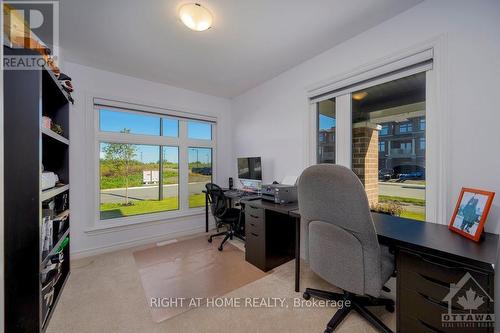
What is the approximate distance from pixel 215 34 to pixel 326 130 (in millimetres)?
1641

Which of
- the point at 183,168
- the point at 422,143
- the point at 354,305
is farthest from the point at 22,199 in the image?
the point at 422,143

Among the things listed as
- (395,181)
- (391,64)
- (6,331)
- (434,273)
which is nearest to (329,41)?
(391,64)

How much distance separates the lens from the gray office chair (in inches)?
46.7

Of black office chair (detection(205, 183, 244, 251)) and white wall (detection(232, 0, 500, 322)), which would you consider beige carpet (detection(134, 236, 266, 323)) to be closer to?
black office chair (detection(205, 183, 244, 251))

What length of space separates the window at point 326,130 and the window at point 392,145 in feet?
0.80

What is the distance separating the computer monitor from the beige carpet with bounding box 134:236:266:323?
1.09 m

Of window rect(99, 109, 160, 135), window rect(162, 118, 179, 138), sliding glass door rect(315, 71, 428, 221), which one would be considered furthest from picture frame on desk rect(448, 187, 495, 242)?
window rect(99, 109, 160, 135)

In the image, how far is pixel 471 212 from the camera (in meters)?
1.27

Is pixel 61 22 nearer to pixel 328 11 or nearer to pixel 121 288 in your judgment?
pixel 328 11

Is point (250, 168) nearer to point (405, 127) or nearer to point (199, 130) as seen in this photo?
point (199, 130)

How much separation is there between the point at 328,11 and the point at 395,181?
5.43 ft

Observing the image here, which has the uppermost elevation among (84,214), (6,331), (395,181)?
(395,181)

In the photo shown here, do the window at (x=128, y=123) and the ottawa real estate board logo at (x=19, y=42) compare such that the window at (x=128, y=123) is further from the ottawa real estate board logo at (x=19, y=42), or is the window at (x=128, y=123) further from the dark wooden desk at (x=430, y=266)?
the dark wooden desk at (x=430, y=266)

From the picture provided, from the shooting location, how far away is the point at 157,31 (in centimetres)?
195
